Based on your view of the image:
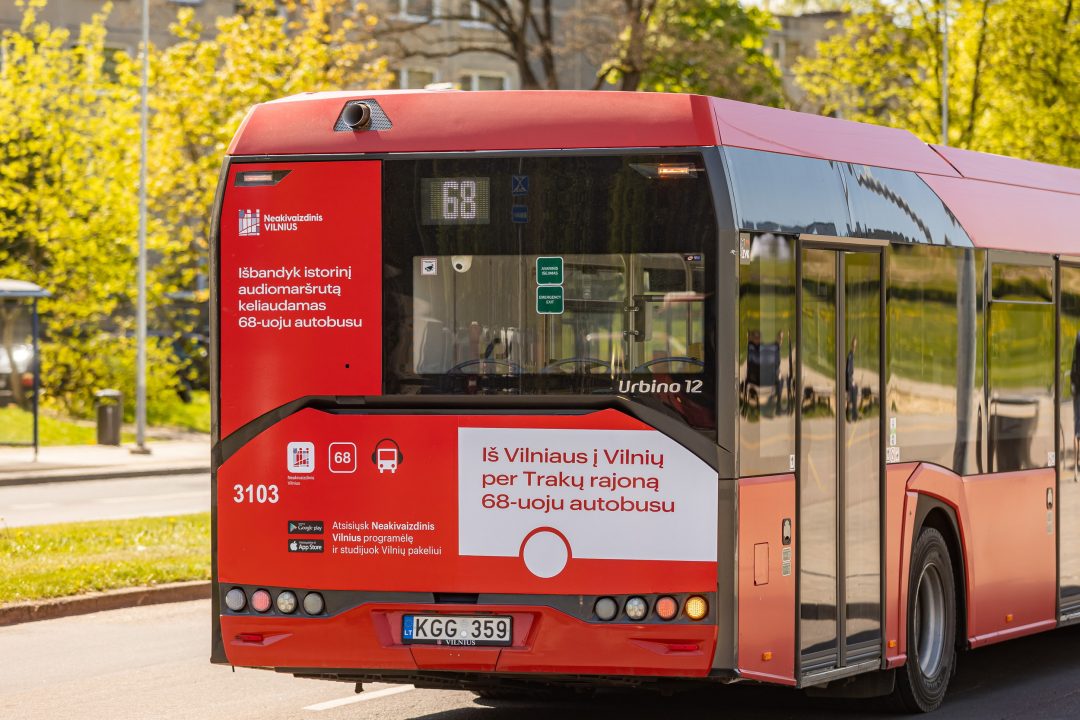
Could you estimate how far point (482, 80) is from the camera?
55344 mm

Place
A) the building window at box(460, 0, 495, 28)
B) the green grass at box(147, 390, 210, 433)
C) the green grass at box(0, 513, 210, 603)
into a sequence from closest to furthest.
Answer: the green grass at box(0, 513, 210, 603) → the green grass at box(147, 390, 210, 433) → the building window at box(460, 0, 495, 28)

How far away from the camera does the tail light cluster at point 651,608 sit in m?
7.89


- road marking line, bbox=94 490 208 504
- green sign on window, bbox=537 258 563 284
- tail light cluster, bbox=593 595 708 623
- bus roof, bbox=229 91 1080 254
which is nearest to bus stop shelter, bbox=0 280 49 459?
road marking line, bbox=94 490 208 504

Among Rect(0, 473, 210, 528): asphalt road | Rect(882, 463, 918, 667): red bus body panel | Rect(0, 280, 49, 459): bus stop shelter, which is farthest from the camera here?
Rect(0, 280, 49, 459): bus stop shelter

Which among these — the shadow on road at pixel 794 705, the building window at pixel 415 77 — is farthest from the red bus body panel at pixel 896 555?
the building window at pixel 415 77

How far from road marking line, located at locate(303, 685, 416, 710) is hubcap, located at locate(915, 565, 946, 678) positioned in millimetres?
2771

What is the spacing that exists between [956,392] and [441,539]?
11.3 feet

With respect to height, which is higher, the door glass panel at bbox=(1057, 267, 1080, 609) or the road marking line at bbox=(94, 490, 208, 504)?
the door glass panel at bbox=(1057, 267, 1080, 609)

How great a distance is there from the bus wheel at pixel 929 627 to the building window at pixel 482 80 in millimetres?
45436

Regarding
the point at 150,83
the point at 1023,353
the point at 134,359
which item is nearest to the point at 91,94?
the point at 150,83

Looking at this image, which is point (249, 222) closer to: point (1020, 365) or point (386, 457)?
point (386, 457)

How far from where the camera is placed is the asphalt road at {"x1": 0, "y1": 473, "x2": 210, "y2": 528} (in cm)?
2159

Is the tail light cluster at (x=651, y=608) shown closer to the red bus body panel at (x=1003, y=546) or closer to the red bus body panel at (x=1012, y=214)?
the red bus body panel at (x=1003, y=546)

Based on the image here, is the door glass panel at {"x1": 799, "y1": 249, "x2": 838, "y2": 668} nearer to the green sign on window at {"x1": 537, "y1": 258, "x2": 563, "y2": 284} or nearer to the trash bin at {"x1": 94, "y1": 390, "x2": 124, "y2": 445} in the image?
the green sign on window at {"x1": 537, "y1": 258, "x2": 563, "y2": 284}
